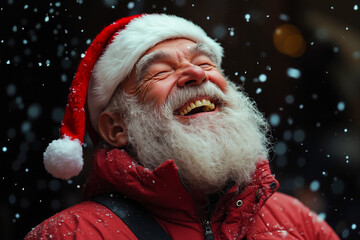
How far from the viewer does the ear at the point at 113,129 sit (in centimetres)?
163

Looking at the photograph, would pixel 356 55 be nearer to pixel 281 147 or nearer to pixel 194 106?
pixel 281 147

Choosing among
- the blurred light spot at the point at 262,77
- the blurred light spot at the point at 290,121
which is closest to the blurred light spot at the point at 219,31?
the blurred light spot at the point at 262,77

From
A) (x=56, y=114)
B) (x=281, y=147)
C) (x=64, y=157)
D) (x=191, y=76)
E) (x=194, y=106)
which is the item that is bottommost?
(x=281, y=147)

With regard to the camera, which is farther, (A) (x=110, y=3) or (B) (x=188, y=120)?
(A) (x=110, y=3)

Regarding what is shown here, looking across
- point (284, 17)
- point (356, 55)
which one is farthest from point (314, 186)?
point (284, 17)

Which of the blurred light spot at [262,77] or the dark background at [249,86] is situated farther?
the blurred light spot at [262,77]

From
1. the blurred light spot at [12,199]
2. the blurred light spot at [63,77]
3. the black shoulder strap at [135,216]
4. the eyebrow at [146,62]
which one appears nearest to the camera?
the black shoulder strap at [135,216]

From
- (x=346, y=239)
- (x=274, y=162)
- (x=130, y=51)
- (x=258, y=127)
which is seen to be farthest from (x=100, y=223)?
(x=346, y=239)

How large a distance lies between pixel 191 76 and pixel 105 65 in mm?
404

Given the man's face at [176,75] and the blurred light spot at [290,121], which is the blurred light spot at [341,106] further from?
the man's face at [176,75]

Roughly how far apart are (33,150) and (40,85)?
314 millimetres

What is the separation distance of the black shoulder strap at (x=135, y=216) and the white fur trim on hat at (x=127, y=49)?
460mm

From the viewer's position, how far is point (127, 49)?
1.68 metres

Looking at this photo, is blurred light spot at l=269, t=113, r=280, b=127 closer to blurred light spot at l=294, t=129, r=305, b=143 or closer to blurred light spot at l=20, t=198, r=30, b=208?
blurred light spot at l=294, t=129, r=305, b=143
